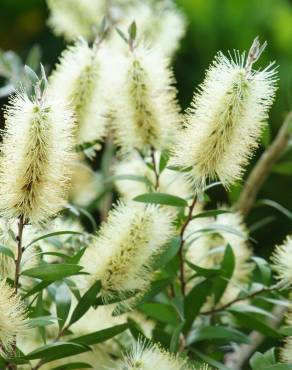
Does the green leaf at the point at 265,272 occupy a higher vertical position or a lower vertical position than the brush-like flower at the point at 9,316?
higher

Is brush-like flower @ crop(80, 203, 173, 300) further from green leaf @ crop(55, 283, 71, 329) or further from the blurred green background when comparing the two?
the blurred green background

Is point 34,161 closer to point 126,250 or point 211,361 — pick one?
point 126,250

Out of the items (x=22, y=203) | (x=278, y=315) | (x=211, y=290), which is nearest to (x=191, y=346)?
(x=211, y=290)

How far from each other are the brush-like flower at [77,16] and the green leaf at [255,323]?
22.0 inches

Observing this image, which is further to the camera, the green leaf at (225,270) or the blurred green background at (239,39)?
the blurred green background at (239,39)

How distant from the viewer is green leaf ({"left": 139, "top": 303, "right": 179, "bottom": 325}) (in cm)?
72

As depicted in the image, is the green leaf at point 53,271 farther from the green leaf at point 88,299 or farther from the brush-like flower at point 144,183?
the brush-like flower at point 144,183

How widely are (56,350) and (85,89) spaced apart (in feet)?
0.88

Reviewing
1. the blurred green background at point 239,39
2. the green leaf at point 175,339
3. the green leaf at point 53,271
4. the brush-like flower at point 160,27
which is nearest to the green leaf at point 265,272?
the green leaf at point 175,339

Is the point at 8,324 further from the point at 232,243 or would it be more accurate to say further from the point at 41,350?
the point at 232,243

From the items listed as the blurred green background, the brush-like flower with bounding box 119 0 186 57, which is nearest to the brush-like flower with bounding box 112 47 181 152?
the brush-like flower with bounding box 119 0 186 57

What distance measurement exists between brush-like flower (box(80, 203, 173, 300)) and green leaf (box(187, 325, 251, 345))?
0.30 feet

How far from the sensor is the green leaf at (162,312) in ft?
2.35

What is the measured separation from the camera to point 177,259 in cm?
71
